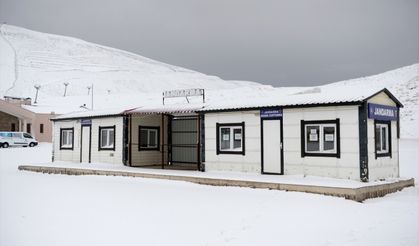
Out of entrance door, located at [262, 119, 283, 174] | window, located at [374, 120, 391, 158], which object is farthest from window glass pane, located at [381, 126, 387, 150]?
entrance door, located at [262, 119, 283, 174]

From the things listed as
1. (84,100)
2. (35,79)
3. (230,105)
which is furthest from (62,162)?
(35,79)

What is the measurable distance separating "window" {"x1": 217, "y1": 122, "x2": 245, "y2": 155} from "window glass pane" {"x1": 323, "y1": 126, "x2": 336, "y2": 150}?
289 centimetres

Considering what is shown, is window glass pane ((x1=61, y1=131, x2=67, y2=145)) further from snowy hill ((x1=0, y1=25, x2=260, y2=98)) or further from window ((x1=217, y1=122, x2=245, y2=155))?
snowy hill ((x1=0, y1=25, x2=260, y2=98))

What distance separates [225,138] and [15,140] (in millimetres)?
27198

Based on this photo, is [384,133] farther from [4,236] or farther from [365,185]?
[4,236]

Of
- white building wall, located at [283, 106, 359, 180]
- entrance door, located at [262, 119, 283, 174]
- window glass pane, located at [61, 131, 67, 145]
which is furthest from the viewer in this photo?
window glass pane, located at [61, 131, 67, 145]

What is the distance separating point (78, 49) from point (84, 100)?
359ft

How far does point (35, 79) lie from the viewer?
122875 mm

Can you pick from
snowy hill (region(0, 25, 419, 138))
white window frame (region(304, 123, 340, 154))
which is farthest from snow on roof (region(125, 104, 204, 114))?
snowy hill (region(0, 25, 419, 138))

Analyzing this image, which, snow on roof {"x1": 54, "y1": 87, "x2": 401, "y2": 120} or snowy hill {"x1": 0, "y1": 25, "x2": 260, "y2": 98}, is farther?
snowy hill {"x1": 0, "y1": 25, "x2": 260, "y2": 98}

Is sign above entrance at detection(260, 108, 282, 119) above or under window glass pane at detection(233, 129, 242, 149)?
above

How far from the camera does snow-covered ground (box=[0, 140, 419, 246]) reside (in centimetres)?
741

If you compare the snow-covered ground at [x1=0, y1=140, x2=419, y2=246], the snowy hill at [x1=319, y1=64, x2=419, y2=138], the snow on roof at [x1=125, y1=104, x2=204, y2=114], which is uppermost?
the snowy hill at [x1=319, y1=64, x2=419, y2=138]

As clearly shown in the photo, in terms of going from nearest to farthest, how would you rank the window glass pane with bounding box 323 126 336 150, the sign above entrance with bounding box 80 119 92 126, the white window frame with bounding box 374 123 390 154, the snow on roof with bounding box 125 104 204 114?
the window glass pane with bounding box 323 126 336 150
the white window frame with bounding box 374 123 390 154
the snow on roof with bounding box 125 104 204 114
the sign above entrance with bounding box 80 119 92 126
